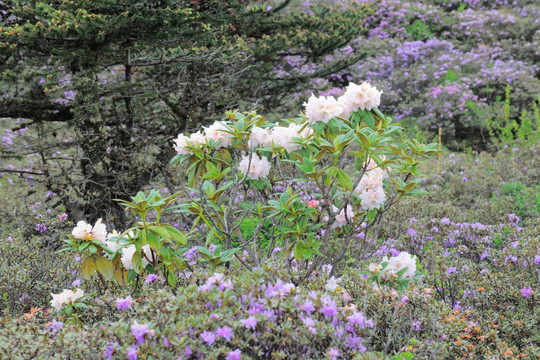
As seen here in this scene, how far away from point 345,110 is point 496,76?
321 inches

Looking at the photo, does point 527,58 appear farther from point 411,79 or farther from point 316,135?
point 316,135

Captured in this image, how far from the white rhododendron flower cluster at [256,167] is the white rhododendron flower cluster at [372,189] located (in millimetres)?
456

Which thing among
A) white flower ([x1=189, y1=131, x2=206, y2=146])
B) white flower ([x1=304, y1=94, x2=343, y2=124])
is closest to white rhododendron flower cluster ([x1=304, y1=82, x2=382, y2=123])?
white flower ([x1=304, y1=94, x2=343, y2=124])

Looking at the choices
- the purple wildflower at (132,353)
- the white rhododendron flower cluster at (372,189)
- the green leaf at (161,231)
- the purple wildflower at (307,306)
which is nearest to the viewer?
the purple wildflower at (132,353)

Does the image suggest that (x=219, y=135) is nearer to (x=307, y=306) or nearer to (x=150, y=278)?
(x=150, y=278)

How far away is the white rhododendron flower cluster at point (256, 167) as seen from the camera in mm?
2240

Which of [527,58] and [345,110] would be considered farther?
[527,58]

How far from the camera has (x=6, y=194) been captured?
585cm

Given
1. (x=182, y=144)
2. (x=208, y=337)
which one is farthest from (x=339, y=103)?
(x=208, y=337)

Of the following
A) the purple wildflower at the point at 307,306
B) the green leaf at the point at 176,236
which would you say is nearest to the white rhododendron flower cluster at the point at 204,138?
the green leaf at the point at 176,236

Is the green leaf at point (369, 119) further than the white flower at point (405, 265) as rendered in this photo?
Yes

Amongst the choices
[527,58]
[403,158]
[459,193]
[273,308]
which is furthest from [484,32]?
[273,308]

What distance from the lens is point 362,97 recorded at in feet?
7.00

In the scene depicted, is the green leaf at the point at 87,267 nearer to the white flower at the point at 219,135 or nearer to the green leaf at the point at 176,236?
the green leaf at the point at 176,236
